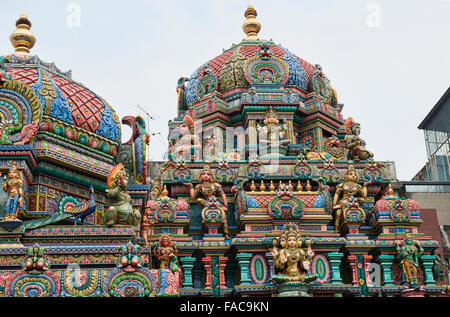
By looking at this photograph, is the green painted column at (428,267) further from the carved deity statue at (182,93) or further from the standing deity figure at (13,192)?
the carved deity statue at (182,93)

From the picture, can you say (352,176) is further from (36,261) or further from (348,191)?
(36,261)

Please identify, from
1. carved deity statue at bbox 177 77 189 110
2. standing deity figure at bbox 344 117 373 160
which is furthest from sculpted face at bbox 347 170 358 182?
carved deity statue at bbox 177 77 189 110

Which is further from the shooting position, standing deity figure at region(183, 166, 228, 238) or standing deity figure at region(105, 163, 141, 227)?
standing deity figure at region(183, 166, 228, 238)

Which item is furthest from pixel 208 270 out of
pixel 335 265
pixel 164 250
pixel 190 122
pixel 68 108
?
pixel 190 122

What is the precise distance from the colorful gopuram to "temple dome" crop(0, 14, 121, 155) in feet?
0.12

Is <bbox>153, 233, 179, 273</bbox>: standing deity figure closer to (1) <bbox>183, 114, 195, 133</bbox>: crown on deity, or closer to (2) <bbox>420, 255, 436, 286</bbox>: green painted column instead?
(1) <bbox>183, 114, 195, 133</bbox>: crown on deity

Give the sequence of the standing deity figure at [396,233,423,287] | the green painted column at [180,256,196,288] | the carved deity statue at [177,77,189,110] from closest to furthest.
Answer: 1. the green painted column at [180,256,196,288]
2. the standing deity figure at [396,233,423,287]
3. the carved deity statue at [177,77,189,110]

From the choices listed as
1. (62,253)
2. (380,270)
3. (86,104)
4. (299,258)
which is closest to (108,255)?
(62,253)

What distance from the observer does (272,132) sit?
27.1 meters

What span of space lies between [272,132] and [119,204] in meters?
14.0

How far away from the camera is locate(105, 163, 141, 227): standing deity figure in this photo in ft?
44.8

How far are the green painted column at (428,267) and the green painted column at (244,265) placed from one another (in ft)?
18.4

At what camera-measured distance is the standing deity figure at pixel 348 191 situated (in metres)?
22.7
